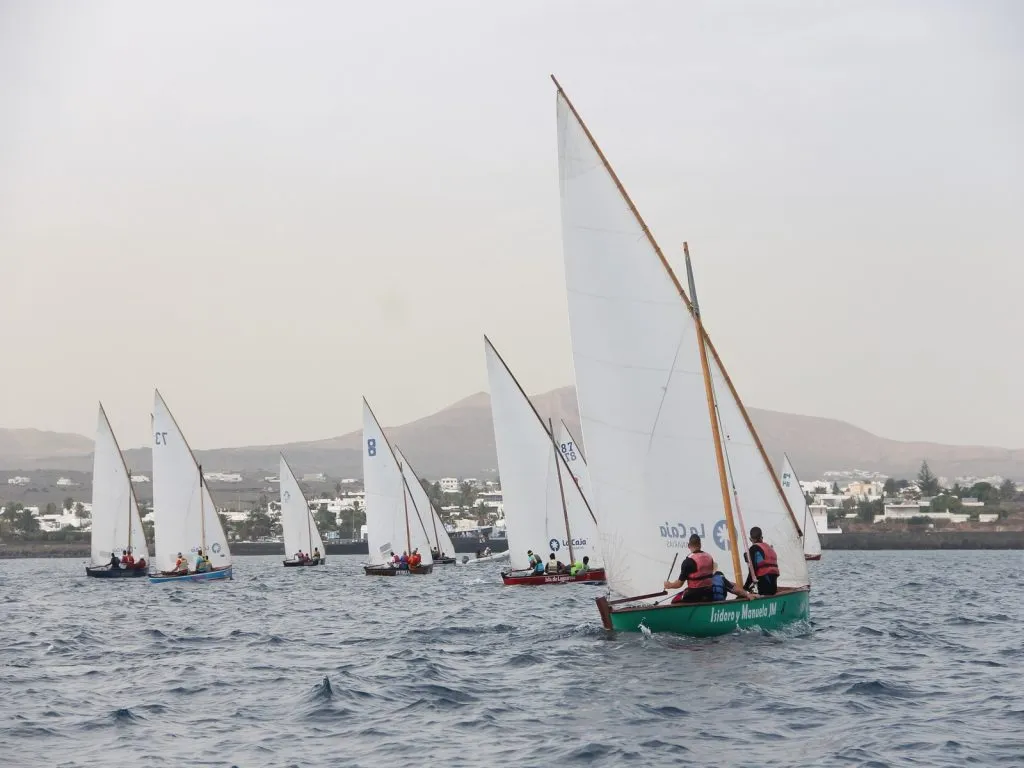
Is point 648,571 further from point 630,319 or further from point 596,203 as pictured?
point 596,203

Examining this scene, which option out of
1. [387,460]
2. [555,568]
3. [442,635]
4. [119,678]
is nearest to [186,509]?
[387,460]

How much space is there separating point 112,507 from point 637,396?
62.1 metres

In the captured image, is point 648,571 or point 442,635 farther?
point 442,635

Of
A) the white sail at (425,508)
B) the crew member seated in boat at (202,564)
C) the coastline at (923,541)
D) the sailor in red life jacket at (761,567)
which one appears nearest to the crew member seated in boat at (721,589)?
the sailor in red life jacket at (761,567)

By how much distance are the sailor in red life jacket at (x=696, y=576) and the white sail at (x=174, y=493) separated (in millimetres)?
51757

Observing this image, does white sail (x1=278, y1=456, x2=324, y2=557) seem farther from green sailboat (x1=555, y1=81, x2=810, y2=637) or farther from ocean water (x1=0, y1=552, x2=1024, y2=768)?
green sailboat (x1=555, y1=81, x2=810, y2=637)

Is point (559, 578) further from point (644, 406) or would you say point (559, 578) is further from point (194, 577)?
point (644, 406)

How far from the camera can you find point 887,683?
2250 centimetres

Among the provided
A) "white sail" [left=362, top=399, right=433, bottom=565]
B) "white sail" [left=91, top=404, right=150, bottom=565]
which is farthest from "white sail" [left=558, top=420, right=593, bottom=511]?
"white sail" [left=91, top=404, right=150, bottom=565]

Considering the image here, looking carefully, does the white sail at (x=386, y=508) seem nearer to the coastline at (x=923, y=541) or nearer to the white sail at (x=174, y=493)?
the white sail at (x=174, y=493)

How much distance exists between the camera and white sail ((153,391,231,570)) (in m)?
75.0

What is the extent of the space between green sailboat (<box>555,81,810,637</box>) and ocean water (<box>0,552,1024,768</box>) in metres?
2.34

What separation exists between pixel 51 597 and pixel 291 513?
44832mm

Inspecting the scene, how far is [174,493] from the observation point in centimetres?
7519
